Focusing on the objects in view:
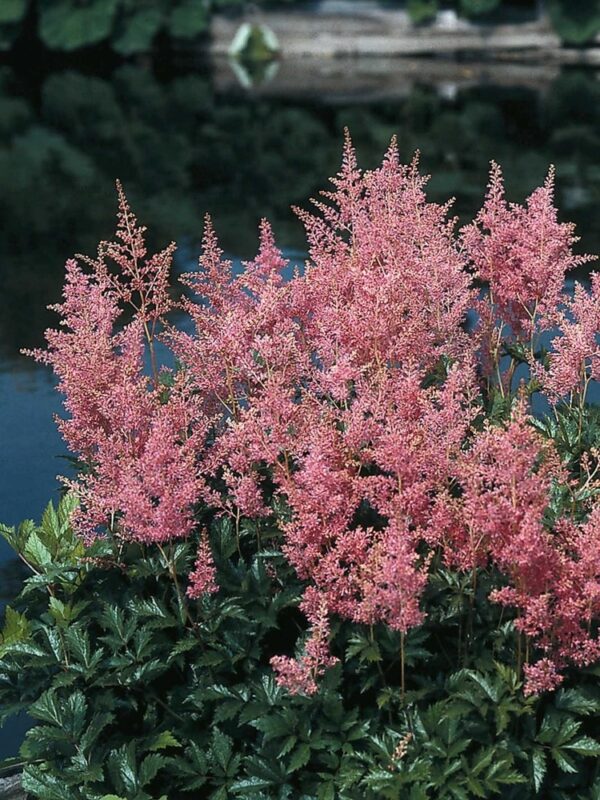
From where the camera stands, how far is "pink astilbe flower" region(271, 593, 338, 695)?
115 inches

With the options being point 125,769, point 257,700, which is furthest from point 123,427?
point 125,769

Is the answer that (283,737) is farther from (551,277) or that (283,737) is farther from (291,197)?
(291,197)

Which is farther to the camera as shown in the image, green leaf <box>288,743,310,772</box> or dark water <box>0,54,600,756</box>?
dark water <box>0,54,600,756</box>

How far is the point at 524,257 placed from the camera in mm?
4238

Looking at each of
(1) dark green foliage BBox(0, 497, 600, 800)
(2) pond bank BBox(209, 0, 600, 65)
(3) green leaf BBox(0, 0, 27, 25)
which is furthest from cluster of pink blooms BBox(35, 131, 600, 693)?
(3) green leaf BBox(0, 0, 27, 25)

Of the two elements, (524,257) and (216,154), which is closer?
(524,257)

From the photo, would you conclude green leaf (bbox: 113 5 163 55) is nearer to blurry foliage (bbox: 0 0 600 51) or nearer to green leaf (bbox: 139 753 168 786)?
blurry foliage (bbox: 0 0 600 51)

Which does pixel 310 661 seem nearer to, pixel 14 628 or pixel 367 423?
pixel 367 423

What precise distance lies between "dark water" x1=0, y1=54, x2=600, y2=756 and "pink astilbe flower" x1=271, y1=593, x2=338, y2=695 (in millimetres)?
1829

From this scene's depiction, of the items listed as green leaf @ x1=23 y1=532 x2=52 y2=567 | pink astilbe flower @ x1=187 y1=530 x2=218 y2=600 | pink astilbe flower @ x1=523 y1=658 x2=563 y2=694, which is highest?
pink astilbe flower @ x1=187 y1=530 x2=218 y2=600

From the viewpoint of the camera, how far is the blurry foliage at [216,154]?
1209 cm

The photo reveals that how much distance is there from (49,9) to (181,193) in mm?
14725

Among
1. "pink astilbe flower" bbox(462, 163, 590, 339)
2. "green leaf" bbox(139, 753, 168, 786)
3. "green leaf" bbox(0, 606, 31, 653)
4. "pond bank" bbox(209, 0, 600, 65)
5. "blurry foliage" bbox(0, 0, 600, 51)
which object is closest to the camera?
"green leaf" bbox(139, 753, 168, 786)

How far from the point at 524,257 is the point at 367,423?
1.32m
